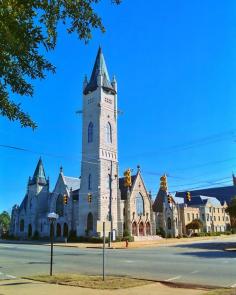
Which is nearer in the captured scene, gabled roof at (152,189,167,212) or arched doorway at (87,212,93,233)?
arched doorway at (87,212,93,233)

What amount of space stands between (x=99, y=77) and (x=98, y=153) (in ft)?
51.9

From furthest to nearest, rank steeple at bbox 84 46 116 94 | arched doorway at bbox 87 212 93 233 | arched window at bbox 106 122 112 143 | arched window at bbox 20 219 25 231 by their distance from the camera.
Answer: arched window at bbox 20 219 25 231
steeple at bbox 84 46 116 94
arched window at bbox 106 122 112 143
arched doorway at bbox 87 212 93 233

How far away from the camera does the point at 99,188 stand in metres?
65.0

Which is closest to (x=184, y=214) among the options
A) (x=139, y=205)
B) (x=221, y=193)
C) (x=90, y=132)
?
(x=139, y=205)

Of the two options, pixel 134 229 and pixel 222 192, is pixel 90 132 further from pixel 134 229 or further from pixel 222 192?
pixel 222 192

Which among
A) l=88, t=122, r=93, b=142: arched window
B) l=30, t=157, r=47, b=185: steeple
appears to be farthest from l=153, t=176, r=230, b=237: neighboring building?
l=30, t=157, r=47, b=185: steeple

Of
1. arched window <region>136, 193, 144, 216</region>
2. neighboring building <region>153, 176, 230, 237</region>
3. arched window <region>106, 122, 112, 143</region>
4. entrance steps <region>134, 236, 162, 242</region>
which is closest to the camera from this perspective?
entrance steps <region>134, 236, 162, 242</region>

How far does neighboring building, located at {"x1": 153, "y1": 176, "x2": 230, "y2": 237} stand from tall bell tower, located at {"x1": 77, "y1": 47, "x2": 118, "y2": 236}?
11.1 m

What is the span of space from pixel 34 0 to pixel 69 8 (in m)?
0.65

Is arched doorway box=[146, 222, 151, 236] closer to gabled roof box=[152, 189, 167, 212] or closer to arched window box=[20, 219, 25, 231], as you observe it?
gabled roof box=[152, 189, 167, 212]

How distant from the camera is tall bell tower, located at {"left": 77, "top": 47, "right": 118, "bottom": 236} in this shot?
6550 cm

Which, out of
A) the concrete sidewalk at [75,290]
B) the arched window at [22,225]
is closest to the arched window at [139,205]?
the arched window at [22,225]

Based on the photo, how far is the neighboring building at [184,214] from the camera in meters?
78.7

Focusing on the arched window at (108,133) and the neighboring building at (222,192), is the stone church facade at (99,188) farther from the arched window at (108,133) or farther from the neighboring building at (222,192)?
the neighboring building at (222,192)
